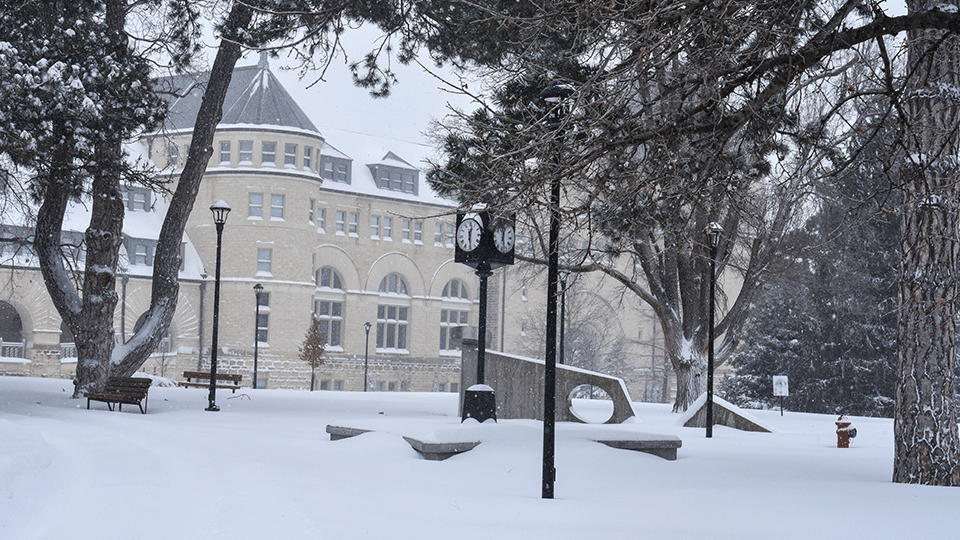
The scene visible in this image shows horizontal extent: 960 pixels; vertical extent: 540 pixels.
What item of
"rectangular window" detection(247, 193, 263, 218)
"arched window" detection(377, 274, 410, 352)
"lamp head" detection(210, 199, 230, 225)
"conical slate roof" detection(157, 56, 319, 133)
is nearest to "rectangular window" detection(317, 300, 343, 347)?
"arched window" detection(377, 274, 410, 352)

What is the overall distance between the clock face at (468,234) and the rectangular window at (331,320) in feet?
120

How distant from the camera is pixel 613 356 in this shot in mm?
55344

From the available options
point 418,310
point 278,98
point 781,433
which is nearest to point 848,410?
point 781,433

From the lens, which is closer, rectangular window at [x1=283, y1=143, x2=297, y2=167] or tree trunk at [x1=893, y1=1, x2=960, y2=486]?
tree trunk at [x1=893, y1=1, x2=960, y2=486]

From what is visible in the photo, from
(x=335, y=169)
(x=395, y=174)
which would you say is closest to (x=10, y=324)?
(x=335, y=169)

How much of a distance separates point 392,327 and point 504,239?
40046 millimetres

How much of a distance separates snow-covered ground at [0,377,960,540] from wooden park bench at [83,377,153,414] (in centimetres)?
229

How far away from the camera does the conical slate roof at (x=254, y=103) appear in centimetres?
4747

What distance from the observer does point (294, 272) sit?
47.1 metres

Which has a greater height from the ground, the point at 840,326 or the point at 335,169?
the point at 335,169

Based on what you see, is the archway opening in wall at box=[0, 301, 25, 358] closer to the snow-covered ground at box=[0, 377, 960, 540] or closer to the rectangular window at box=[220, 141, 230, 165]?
the rectangular window at box=[220, 141, 230, 165]

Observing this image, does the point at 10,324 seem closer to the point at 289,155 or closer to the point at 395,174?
the point at 289,155

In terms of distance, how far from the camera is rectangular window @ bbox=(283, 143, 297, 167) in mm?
47688

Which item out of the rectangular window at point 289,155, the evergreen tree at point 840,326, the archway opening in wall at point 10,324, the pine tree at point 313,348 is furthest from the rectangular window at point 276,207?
the evergreen tree at point 840,326
